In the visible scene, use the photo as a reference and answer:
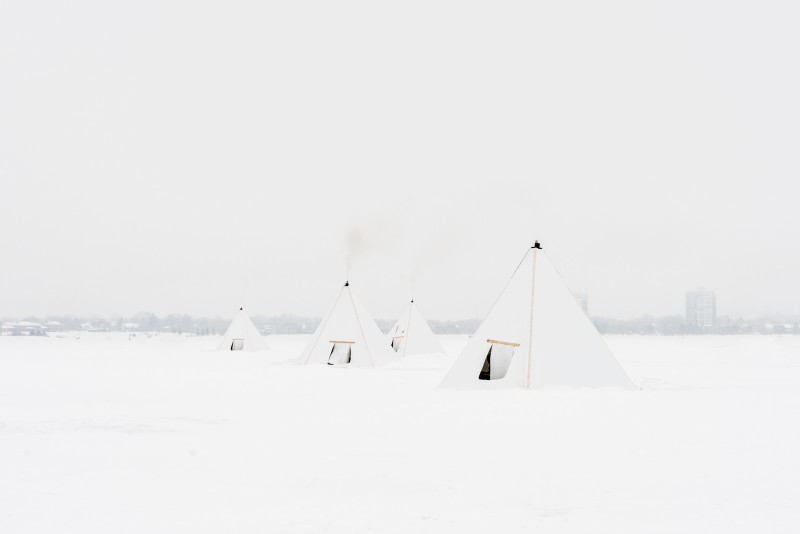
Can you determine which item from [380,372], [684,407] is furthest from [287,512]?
[380,372]

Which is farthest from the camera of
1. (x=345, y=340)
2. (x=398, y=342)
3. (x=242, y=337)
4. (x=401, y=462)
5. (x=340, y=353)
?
(x=242, y=337)

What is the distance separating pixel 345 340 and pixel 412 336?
9727mm

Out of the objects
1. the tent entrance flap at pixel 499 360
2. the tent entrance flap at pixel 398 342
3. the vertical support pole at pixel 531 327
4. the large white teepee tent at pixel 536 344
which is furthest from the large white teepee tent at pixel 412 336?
the vertical support pole at pixel 531 327

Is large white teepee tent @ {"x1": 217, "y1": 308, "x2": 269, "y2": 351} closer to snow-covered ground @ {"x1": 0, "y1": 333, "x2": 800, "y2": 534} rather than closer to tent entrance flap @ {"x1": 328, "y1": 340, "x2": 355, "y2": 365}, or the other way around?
tent entrance flap @ {"x1": 328, "y1": 340, "x2": 355, "y2": 365}

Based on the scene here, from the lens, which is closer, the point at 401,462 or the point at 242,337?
the point at 401,462

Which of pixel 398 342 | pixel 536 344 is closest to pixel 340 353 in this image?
pixel 398 342

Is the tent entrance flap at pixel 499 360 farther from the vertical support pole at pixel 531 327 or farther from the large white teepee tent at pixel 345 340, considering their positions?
the large white teepee tent at pixel 345 340

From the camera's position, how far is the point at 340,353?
2452 centimetres

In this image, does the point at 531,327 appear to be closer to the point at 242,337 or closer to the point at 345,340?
the point at 345,340

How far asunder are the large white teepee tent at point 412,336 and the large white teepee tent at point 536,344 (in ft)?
53.8

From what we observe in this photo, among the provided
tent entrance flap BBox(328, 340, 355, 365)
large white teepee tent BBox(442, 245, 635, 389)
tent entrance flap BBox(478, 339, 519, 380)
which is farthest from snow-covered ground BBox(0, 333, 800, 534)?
tent entrance flap BBox(328, 340, 355, 365)

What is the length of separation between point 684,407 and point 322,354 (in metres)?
14.9

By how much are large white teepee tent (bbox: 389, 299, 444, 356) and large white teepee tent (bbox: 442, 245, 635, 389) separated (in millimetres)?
16399

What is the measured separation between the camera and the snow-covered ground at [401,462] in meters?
5.18
